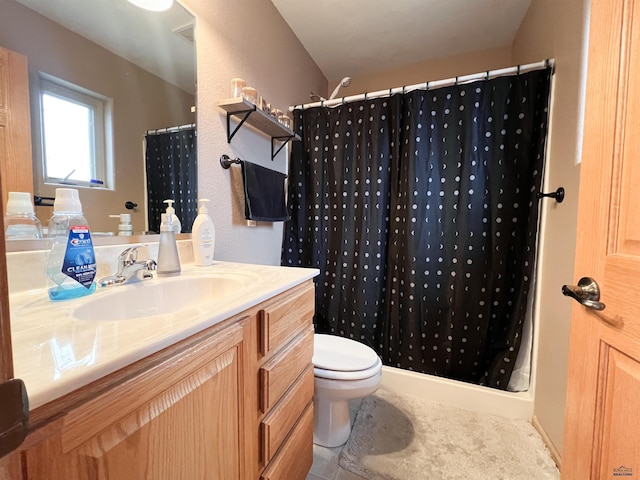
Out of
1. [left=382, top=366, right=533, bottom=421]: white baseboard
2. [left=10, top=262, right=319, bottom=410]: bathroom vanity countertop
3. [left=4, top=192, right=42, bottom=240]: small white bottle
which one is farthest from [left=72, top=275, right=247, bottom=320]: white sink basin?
[left=382, top=366, right=533, bottom=421]: white baseboard

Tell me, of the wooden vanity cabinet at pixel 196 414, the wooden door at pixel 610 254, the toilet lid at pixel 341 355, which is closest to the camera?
the wooden vanity cabinet at pixel 196 414

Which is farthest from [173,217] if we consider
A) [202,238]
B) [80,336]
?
[80,336]

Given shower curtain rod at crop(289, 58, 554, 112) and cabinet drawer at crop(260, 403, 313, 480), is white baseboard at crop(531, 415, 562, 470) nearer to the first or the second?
cabinet drawer at crop(260, 403, 313, 480)

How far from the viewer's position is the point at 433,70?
2072 mm

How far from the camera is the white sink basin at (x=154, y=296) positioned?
667 mm

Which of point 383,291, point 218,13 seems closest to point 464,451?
point 383,291

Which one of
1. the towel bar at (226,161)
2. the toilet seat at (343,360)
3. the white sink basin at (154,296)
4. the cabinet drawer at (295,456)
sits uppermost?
the towel bar at (226,161)

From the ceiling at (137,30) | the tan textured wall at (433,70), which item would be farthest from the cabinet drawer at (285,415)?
the tan textured wall at (433,70)

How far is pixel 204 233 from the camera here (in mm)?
1066

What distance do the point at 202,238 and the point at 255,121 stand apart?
725 mm

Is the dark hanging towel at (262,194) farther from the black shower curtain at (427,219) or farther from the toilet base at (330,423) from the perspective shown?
the toilet base at (330,423)

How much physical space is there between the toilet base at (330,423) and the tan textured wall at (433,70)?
2.30 meters

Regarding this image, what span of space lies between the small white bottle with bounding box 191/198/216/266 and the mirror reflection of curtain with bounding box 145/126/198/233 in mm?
66

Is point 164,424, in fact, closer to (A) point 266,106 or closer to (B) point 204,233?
(B) point 204,233
